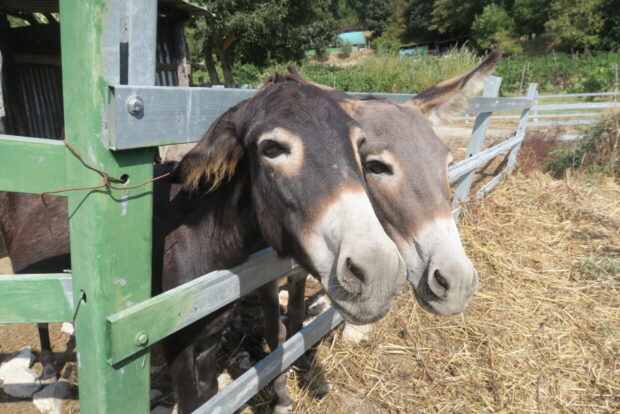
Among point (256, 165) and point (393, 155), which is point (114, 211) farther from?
point (393, 155)

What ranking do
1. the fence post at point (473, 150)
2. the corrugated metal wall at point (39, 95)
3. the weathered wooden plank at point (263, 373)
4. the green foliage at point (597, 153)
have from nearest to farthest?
the weathered wooden plank at point (263, 373), the fence post at point (473, 150), the corrugated metal wall at point (39, 95), the green foliage at point (597, 153)

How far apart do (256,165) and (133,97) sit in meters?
0.64

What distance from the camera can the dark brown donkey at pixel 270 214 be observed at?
1.25 m

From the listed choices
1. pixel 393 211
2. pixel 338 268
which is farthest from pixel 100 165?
pixel 393 211

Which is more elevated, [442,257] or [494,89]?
[494,89]

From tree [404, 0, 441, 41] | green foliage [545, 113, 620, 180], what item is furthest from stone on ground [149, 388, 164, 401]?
tree [404, 0, 441, 41]

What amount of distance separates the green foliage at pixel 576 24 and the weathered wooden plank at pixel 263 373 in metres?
53.3

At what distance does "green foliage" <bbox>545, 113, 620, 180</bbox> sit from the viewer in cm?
698

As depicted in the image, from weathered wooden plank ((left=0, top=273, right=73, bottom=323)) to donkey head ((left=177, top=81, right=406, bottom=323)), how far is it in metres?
0.71

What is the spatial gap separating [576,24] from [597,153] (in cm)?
5033

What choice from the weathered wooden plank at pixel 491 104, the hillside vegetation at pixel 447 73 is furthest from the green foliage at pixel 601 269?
the hillside vegetation at pixel 447 73

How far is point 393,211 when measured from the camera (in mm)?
1925

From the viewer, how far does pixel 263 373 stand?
1.99 meters

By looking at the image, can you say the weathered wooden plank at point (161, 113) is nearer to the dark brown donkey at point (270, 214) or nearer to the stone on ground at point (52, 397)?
the dark brown donkey at point (270, 214)
